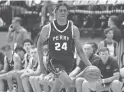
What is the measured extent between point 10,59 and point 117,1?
395cm

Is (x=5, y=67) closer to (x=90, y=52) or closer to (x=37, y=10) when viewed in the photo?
(x=90, y=52)

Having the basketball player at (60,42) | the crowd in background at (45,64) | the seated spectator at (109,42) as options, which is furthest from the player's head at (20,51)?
the basketball player at (60,42)

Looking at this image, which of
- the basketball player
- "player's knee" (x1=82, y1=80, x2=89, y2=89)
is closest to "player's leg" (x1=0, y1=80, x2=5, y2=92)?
"player's knee" (x1=82, y1=80, x2=89, y2=89)

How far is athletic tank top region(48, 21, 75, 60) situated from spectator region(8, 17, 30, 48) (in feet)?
15.1

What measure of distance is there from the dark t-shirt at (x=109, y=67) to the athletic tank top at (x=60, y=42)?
1.63 m

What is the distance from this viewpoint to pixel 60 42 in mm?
8734

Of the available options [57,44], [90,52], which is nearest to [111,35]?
[90,52]

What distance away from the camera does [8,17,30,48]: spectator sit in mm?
13477

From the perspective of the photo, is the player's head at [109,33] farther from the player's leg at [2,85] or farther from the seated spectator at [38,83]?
the player's leg at [2,85]

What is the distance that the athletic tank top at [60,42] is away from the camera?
8.73 m

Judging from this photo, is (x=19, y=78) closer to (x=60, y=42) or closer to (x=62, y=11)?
(x=60, y=42)

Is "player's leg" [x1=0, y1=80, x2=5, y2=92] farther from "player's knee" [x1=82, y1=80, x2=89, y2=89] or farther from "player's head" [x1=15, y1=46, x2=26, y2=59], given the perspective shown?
"player's knee" [x1=82, y1=80, x2=89, y2=89]

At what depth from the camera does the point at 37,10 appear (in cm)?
1591

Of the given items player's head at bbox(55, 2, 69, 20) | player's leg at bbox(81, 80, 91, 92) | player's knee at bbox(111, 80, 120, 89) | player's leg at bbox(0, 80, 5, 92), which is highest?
player's head at bbox(55, 2, 69, 20)
